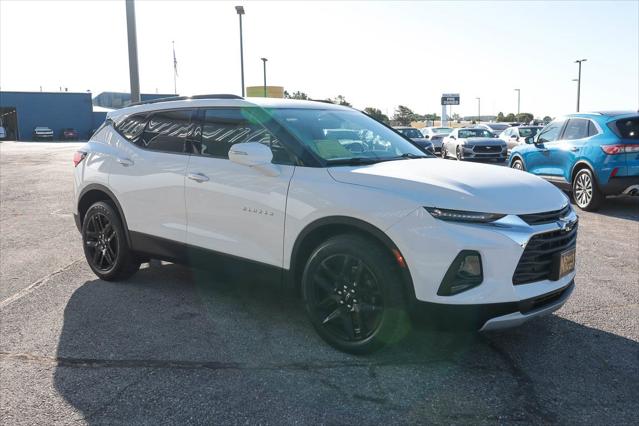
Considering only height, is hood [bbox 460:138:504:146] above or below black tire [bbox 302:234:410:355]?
above

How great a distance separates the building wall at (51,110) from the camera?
59.1 metres

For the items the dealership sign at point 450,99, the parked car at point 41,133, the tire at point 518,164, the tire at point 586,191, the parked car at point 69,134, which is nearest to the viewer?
the tire at point 586,191

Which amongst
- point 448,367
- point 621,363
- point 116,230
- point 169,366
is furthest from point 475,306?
point 116,230

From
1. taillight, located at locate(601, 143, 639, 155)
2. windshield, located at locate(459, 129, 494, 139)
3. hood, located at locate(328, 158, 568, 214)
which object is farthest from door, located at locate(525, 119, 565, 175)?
windshield, located at locate(459, 129, 494, 139)

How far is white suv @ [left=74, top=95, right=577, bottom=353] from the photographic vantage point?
126 inches

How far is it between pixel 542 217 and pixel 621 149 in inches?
263

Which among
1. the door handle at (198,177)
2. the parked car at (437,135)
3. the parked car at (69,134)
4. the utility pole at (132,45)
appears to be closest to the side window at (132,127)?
the door handle at (198,177)

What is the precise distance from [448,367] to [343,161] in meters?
1.53

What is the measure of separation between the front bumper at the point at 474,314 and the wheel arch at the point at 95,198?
2.97 metres

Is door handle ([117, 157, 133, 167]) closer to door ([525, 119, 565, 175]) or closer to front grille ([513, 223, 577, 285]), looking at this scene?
front grille ([513, 223, 577, 285])

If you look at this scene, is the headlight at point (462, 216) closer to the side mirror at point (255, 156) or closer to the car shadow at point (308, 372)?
the car shadow at point (308, 372)

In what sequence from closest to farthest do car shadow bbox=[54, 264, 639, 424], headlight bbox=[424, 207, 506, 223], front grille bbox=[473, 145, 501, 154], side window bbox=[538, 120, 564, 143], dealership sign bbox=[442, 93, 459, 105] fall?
car shadow bbox=[54, 264, 639, 424], headlight bbox=[424, 207, 506, 223], side window bbox=[538, 120, 564, 143], front grille bbox=[473, 145, 501, 154], dealership sign bbox=[442, 93, 459, 105]

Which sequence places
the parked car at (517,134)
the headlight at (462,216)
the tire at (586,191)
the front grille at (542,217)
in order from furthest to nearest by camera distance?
the parked car at (517,134), the tire at (586,191), the front grille at (542,217), the headlight at (462,216)

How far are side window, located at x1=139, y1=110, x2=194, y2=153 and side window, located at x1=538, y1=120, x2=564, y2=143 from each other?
8151 mm
